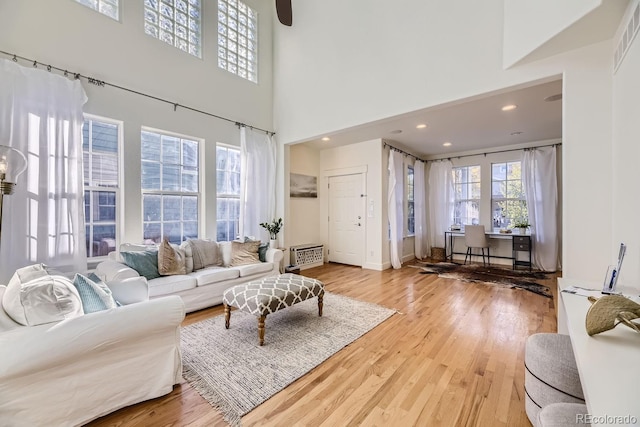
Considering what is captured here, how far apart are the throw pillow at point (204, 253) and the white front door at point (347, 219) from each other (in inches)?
110

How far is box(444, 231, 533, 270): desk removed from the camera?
5.17 meters

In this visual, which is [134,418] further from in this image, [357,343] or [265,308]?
[357,343]

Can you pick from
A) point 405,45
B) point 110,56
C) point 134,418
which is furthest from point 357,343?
point 110,56

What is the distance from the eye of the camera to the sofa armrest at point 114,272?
2627 mm

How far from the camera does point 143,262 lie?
9.76 feet

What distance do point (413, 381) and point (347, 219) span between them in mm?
4014

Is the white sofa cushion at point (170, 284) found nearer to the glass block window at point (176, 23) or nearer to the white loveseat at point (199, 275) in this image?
the white loveseat at point (199, 275)

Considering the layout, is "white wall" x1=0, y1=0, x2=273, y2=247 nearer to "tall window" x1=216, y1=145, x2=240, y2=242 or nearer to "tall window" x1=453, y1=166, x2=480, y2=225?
"tall window" x1=216, y1=145, x2=240, y2=242

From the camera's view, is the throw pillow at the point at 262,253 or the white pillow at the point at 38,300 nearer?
the white pillow at the point at 38,300

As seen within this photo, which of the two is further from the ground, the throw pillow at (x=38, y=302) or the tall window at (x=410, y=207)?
the tall window at (x=410, y=207)

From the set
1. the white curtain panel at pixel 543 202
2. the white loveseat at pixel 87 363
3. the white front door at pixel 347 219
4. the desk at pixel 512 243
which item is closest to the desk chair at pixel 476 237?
the desk at pixel 512 243

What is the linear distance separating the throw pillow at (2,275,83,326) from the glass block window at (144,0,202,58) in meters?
3.53

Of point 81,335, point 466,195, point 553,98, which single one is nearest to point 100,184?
point 81,335

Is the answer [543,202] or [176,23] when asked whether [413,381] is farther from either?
[543,202]
